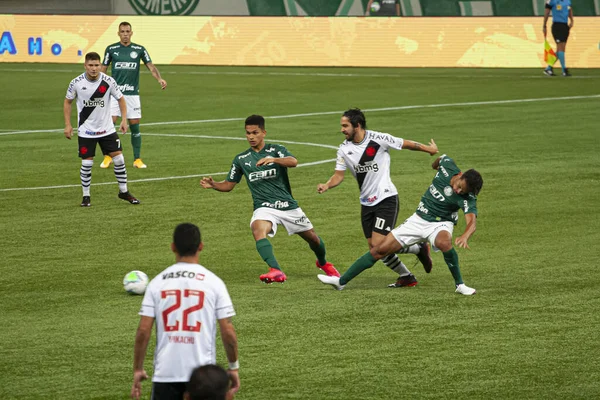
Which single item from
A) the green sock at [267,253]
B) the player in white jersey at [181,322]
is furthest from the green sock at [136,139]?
the player in white jersey at [181,322]

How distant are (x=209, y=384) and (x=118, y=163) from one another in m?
11.7

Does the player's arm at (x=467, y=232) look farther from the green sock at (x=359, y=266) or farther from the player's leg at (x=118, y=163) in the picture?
the player's leg at (x=118, y=163)

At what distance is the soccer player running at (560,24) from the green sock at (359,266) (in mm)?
26168

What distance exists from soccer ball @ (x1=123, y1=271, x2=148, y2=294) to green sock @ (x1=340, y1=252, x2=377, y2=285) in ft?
6.91

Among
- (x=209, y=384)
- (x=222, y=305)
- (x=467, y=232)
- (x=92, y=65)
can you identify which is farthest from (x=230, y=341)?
(x=92, y=65)

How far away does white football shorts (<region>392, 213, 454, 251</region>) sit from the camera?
11.3m

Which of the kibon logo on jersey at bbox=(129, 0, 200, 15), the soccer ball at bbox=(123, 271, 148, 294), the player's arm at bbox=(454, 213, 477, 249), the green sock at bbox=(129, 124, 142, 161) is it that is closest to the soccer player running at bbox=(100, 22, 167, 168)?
the green sock at bbox=(129, 124, 142, 161)

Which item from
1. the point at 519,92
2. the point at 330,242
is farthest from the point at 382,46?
the point at 330,242

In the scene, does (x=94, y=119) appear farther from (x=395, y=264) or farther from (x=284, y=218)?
(x=395, y=264)

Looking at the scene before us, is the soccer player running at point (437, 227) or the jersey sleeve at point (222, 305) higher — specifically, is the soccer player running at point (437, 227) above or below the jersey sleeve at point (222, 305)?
below

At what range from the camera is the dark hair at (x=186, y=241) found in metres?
6.34

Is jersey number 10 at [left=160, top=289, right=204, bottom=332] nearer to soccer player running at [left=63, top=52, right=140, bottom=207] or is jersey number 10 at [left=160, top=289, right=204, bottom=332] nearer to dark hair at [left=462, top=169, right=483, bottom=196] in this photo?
dark hair at [left=462, top=169, right=483, bottom=196]

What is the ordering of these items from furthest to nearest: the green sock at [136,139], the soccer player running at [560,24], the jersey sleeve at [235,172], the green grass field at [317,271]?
the soccer player running at [560,24], the green sock at [136,139], the jersey sleeve at [235,172], the green grass field at [317,271]

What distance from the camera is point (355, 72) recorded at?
39.7 metres
